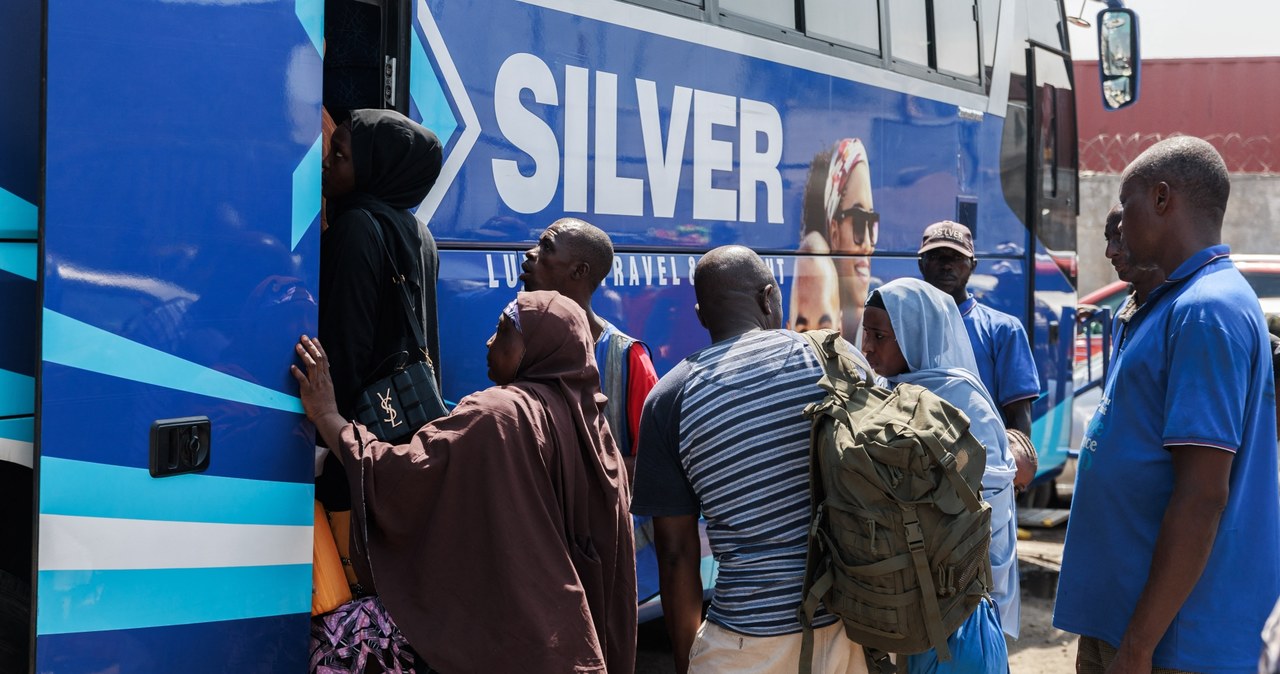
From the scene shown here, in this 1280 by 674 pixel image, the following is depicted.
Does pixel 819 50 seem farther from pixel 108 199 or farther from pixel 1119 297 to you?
pixel 1119 297

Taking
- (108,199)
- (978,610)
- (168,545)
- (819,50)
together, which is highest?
(819,50)

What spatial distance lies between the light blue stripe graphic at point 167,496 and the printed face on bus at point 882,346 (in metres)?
1.44

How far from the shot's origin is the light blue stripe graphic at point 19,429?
8.07ft

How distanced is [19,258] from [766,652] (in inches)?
68.5

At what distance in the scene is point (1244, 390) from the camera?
239 centimetres

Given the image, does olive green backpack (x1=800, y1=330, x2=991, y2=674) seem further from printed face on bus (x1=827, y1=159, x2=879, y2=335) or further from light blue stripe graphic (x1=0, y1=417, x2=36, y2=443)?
printed face on bus (x1=827, y1=159, x2=879, y2=335)

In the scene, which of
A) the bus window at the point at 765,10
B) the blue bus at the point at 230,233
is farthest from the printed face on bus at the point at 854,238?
the blue bus at the point at 230,233

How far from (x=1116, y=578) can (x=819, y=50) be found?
293 centimetres

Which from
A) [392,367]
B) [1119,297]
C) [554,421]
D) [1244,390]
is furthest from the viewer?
[1119,297]

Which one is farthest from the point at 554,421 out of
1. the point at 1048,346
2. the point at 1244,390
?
the point at 1048,346

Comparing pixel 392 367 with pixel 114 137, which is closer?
pixel 114 137

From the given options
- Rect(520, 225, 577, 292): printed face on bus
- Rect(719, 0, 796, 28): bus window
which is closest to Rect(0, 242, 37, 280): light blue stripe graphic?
Rect(520, 225, 577, 292): printed face on bus

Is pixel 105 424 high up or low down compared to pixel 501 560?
up

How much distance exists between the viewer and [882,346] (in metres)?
3.17
